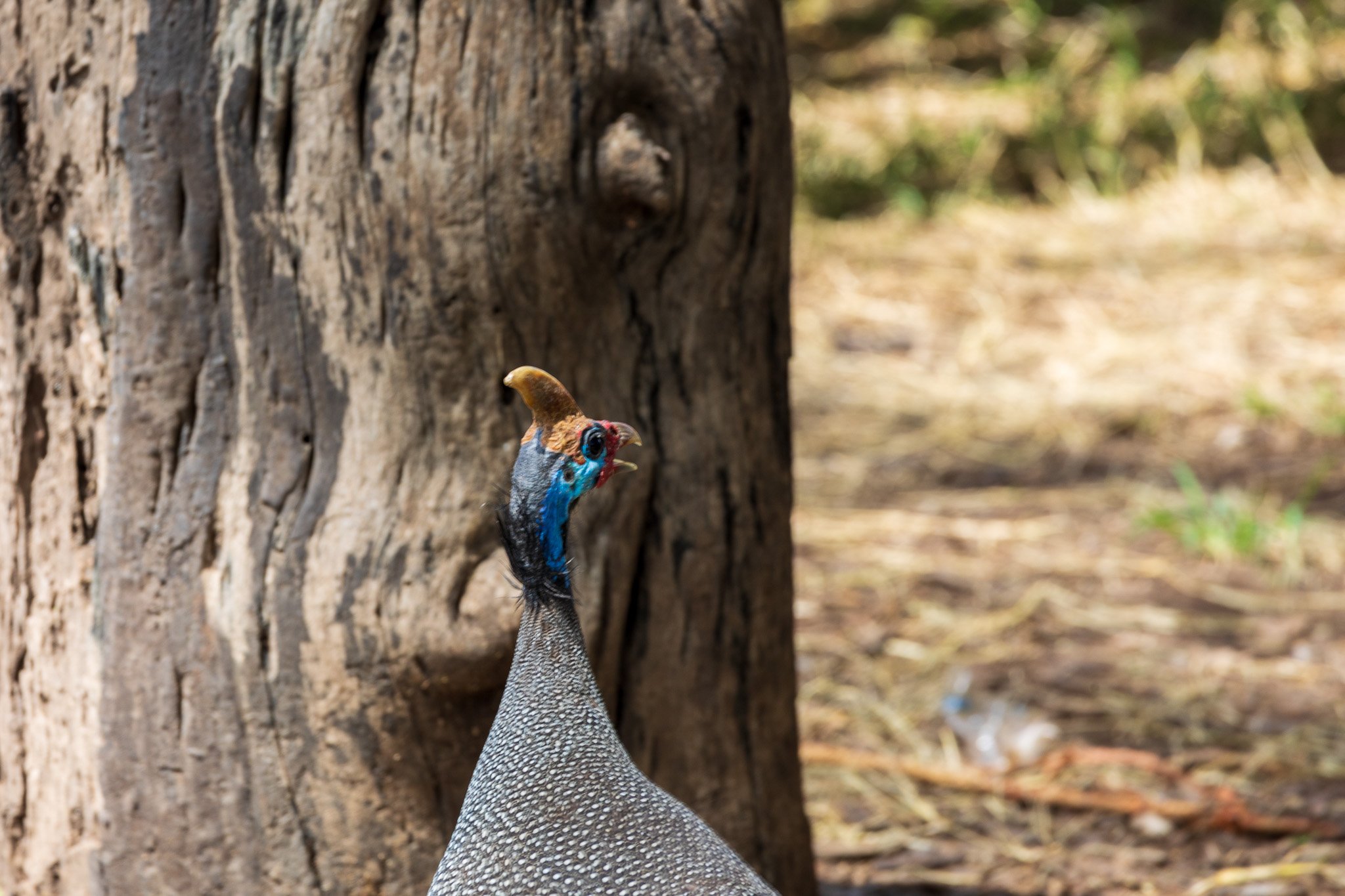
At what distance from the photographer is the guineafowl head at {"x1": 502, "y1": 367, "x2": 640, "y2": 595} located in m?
1.67

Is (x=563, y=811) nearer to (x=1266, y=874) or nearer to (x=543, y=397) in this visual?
(x=543, y=397)

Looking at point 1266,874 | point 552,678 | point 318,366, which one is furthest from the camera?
point 1266,874

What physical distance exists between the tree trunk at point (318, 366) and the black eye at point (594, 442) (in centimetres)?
34

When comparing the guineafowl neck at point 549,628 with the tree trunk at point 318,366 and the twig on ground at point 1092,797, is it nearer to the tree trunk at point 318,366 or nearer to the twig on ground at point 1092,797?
the tree trunk at point 318,366

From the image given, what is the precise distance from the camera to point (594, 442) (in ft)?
5.55

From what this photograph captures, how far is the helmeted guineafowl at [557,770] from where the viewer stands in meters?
1.67

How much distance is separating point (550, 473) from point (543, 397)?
9 cm

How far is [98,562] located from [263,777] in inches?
15.4

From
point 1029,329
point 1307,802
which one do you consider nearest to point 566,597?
point 1307,802

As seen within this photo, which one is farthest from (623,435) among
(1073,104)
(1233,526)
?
(1073,104)

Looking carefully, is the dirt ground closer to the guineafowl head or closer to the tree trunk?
the tree trunk

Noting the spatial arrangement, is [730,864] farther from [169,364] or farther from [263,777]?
[169,364]

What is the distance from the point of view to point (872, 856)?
296cm

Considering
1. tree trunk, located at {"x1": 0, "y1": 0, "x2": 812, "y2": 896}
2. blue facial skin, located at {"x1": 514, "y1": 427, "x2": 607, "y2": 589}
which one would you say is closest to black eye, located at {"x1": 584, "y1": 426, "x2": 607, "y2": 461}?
blue facial skin, located at {"x1": 514, "y1": 427, "x2": 607, "y2": 589}
